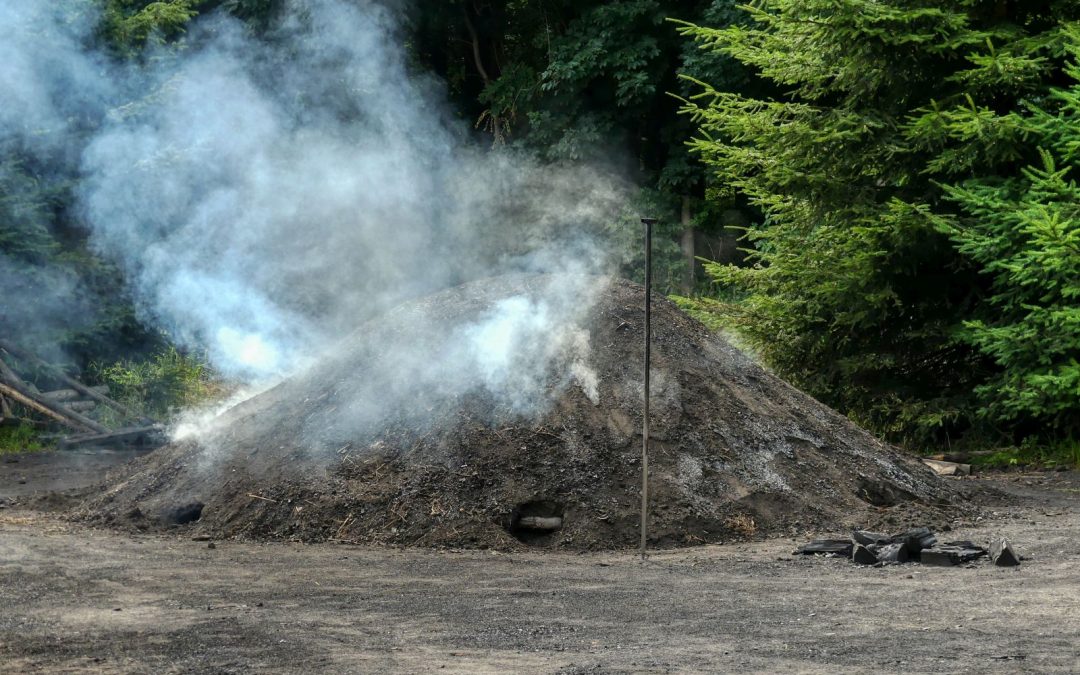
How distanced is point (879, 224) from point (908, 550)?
23.1 feet

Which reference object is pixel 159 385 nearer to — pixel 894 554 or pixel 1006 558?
pixel 894 554

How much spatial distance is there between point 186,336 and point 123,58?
423cm

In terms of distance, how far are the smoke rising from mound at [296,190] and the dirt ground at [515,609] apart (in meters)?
5.16

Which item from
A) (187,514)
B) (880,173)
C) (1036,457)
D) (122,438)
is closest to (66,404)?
(122,438)

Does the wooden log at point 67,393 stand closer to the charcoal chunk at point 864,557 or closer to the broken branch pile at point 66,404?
the broken branch pile at point 66,404

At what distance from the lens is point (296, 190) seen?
20.8m

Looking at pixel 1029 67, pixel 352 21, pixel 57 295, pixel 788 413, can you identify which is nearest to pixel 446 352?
pixel 788 413

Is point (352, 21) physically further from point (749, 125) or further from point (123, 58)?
point (749, 125)

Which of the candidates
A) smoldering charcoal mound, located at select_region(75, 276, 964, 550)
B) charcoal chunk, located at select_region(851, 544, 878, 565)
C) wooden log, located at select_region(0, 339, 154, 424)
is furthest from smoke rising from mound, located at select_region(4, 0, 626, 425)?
charcoal chunk, located at select_region(851, 544, 878, 565)

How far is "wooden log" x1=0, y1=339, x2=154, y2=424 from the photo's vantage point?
18.1 meters

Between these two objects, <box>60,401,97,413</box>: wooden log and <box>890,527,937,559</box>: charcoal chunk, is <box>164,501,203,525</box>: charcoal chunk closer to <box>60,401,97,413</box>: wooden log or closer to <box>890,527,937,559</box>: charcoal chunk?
<box>890,527,937,559</box>: charcoal chunk

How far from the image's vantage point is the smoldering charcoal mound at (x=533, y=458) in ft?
33.0

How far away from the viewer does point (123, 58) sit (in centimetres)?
1875

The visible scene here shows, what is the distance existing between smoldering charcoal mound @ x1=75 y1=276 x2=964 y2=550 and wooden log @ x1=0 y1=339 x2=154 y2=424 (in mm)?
6018
